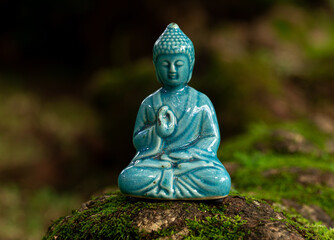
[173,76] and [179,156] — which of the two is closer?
[179,156]

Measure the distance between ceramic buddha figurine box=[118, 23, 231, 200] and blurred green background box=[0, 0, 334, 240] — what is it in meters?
4.00

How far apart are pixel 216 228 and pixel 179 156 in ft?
2.10

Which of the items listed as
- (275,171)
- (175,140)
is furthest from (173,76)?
(275,171)

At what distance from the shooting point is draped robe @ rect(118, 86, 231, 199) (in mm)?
3279

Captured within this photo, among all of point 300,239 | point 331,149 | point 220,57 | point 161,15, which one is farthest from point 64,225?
point 161,15

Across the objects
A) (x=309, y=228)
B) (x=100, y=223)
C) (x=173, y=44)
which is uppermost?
(x=173, y=44)

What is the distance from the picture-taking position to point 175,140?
357 cm

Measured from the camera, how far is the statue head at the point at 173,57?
352 centimetres

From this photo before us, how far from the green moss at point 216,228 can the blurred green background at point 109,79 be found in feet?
14.3

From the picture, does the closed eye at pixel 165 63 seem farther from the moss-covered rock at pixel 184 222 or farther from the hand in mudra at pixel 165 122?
the moss-covered rock at pixel 184 222

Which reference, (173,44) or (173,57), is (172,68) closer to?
(173,57)

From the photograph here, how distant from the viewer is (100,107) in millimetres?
10414

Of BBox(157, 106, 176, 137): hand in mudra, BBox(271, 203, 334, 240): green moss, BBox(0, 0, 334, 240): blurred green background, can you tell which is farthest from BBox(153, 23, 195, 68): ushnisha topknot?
BBox(0, 0, 334, 240): blurred green background

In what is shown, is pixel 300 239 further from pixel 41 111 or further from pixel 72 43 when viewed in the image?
pixel 72 43
